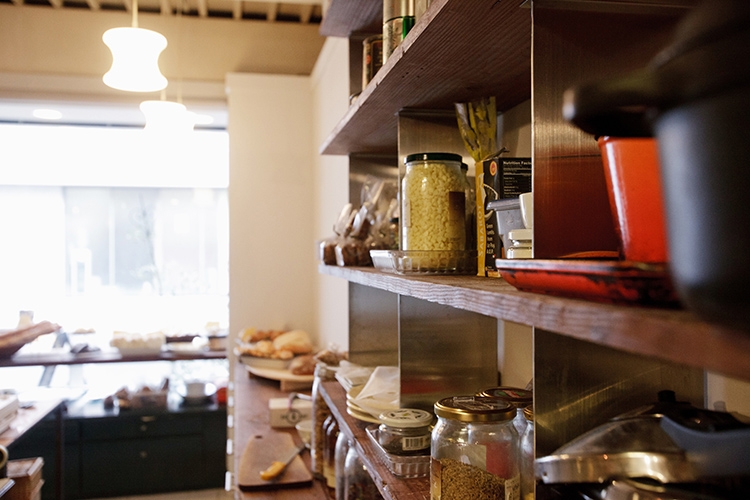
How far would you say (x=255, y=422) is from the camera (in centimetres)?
260

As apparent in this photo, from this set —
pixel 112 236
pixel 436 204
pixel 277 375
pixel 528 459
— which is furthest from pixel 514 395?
pixel 112 236

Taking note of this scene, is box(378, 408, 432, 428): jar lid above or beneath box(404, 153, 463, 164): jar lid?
beneath

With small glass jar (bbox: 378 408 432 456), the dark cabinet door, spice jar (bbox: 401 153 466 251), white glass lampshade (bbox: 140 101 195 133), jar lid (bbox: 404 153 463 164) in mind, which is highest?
white glass lampshade (bbox: 140 101 195 133)

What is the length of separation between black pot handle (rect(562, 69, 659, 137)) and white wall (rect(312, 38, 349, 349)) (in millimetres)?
2347

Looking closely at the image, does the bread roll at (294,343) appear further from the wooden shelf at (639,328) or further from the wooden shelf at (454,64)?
the wooden shelf at (639,328)

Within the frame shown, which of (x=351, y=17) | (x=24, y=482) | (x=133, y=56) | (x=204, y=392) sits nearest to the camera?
(x=351, y=17)

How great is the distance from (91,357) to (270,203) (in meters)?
1.55

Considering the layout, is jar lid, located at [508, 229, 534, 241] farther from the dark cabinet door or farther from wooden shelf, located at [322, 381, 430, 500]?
the dark cabinet door

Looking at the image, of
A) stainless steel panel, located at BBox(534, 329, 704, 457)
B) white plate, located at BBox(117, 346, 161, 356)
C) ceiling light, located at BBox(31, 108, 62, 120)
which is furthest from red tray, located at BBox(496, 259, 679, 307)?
ceiling light, located at BBox(31, 108, 62, 120)

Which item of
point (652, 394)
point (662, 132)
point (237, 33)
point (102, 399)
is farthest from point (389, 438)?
point (102, 399)

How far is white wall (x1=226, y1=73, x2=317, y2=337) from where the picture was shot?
4.09 m

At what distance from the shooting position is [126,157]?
219 inches

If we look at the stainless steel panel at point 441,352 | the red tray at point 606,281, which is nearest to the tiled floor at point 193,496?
the stainless steel panel at point 441,352

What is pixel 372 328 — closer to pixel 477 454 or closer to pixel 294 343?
pixel 477 454
